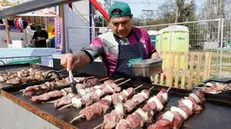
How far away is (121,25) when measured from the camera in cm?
248

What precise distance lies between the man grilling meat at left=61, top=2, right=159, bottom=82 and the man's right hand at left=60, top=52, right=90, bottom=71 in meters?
0.12

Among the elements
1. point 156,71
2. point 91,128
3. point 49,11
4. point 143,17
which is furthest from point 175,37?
point 143,17

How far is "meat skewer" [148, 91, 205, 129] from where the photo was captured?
4.06ft

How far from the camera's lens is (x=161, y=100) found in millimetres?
1661

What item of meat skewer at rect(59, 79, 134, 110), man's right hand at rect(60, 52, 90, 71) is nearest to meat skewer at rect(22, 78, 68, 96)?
man's right hand at rect(60, 52, 90, 71)

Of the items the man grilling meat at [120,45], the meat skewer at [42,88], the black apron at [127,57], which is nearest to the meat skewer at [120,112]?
the man grilling meat at [120,45]

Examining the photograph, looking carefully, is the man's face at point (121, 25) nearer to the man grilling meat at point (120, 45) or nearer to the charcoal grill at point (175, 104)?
the man grilling meat at point (120, 45)

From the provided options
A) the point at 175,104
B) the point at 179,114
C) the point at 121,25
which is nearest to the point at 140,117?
the point at 179,114

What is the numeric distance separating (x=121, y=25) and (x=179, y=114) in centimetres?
145

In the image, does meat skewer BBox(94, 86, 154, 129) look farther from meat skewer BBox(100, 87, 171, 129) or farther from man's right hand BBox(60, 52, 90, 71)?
man's right hand BBox(60, 52, 90, 71)

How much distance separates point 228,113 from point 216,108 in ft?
0.36

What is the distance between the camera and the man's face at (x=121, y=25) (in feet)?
8.02

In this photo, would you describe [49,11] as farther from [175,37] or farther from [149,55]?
[149,55]

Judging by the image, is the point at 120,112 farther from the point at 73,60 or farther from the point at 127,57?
the point at 127,57
